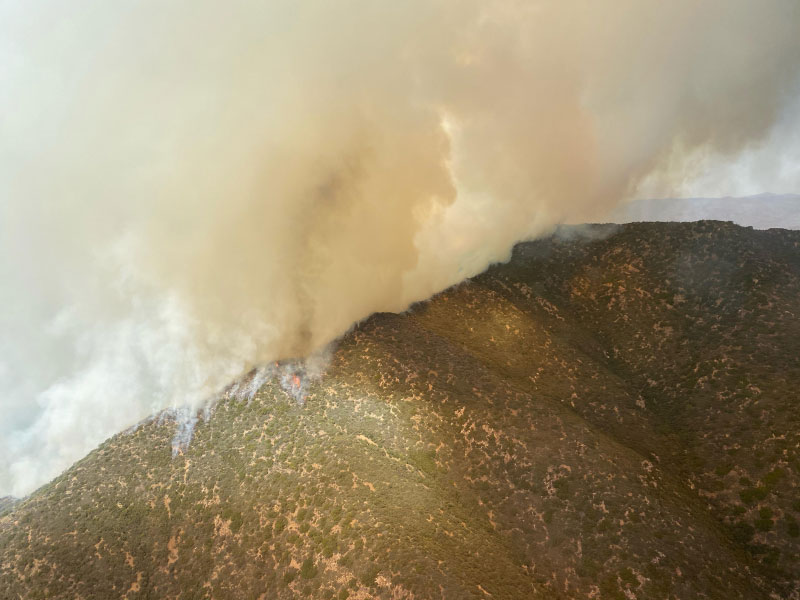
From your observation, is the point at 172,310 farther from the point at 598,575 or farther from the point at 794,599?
the point at 794,599

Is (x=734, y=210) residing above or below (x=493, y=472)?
above

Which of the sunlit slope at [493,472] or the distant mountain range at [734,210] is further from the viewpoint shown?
the distant mountain range at [734,210]

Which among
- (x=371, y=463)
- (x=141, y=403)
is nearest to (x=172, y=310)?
(x=141, y=403)

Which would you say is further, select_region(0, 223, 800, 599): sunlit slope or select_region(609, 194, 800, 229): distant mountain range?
select_region(609, 194, 800, 229): distant mountain range

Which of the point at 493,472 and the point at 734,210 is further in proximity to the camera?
the point at 734,210
